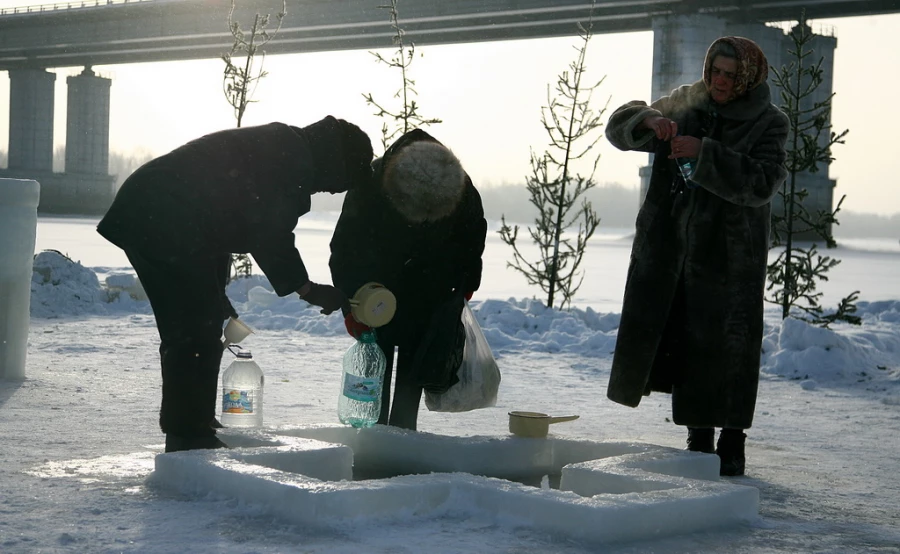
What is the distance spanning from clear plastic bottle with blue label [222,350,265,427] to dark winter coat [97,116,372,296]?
1088 millimetres

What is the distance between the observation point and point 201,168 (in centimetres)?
419

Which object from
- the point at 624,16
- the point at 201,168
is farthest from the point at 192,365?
the point at 624,16

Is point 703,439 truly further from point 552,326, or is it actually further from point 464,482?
point 552,326

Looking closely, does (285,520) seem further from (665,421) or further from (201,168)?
(665,421)

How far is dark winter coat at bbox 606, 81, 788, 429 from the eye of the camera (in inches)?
185

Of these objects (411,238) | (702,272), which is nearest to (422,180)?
(411,238)

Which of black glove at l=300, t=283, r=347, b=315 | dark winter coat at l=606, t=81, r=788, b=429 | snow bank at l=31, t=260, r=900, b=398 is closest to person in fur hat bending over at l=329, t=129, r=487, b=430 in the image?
black glove at l=300, t=283, r=347, b=315

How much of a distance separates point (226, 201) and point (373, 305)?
0.76 m

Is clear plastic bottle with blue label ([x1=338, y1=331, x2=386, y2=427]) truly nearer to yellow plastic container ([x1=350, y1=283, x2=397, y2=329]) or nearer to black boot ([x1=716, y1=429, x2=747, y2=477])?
yellow plastic container ([x1=350, y1=283, x2=397, y2=329])

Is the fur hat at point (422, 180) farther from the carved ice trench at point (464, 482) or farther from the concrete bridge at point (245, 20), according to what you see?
the concrete bridge at point (245, 20)

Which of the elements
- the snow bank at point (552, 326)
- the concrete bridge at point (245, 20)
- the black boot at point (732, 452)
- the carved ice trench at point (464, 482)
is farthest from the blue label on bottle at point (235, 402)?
the concrete bridge at point (245, 20)

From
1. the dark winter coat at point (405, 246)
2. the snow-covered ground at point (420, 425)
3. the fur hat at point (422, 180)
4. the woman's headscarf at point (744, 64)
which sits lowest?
the snow-covered ground at point (420, 425)

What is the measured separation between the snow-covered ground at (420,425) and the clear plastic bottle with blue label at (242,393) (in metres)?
Result: 0.18

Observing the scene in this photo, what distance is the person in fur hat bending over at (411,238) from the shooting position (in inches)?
189
